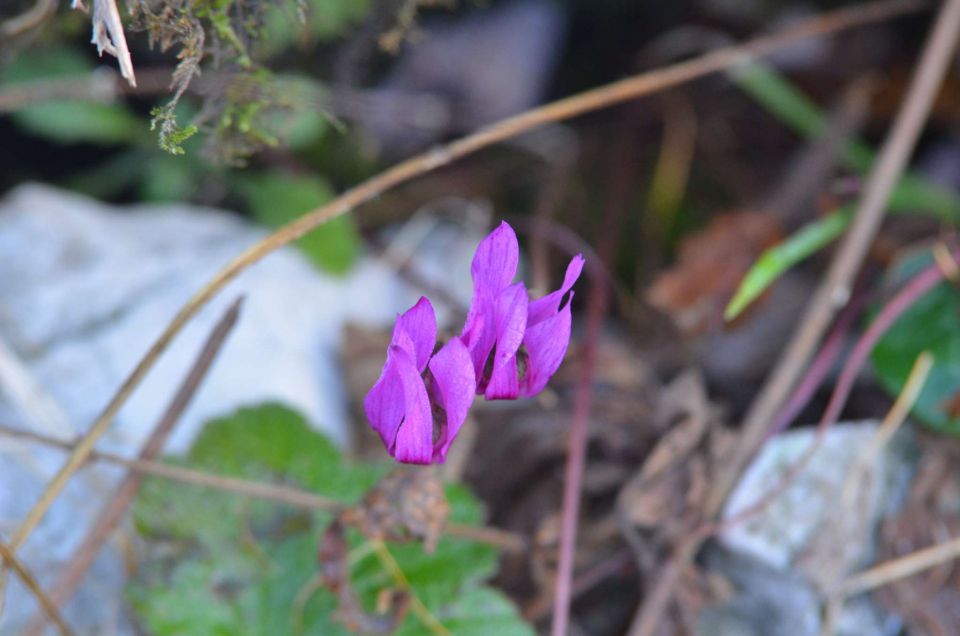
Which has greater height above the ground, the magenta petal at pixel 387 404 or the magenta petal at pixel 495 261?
the magenta petal at pixel 495 261

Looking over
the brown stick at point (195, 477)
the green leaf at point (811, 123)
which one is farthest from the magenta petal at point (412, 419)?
the green leaf at point (811, 123)

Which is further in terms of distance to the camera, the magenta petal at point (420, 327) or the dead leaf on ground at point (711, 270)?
the dead leaf on ground at point (711, 270)

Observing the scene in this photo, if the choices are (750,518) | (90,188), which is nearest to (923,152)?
(750,518)

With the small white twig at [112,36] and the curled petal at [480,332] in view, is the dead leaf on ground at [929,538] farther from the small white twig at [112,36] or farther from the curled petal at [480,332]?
the small white twig at [112,36]

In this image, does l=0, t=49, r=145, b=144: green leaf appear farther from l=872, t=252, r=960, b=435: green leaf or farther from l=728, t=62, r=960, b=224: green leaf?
l=872, t=252, r=960, b=435: green leaf

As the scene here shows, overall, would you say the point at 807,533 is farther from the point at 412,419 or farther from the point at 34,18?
the point at 34,18

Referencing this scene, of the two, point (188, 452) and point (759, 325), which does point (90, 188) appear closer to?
point (188, 452)
